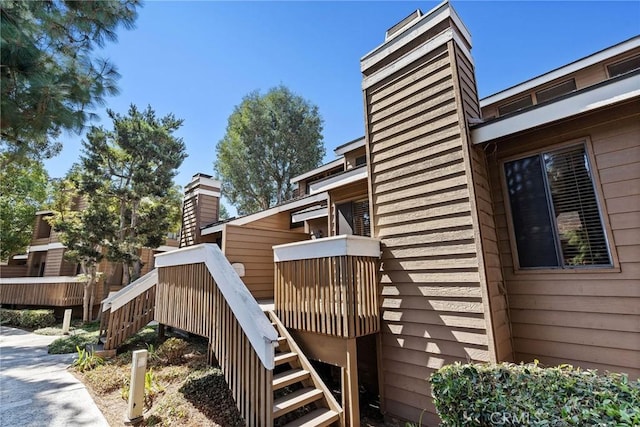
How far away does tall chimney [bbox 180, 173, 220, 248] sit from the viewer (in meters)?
11.0

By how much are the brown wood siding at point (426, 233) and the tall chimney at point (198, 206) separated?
8.41 metres

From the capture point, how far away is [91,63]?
5188 mm

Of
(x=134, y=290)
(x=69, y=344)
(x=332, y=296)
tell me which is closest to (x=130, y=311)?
(x=134, y=290)

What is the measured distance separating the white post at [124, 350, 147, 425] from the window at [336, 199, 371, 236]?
3842 millimetres

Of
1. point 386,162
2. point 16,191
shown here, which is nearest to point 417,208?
point 386,162

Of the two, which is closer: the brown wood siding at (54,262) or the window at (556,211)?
the window at (556,211)

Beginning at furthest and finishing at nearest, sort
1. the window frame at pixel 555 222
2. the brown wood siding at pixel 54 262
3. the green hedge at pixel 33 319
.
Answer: the brown wood siding at pixel 54 262 < the green hedge at pixel 33 319 < the window frame at pixel 555 222

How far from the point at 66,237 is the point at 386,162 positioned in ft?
42.1

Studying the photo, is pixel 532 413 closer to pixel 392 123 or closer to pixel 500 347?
pixel 500 347

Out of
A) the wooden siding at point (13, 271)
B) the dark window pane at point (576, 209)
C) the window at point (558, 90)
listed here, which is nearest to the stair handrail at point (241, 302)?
the dark window pane at point (576, 209)

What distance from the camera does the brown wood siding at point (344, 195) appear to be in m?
5.53

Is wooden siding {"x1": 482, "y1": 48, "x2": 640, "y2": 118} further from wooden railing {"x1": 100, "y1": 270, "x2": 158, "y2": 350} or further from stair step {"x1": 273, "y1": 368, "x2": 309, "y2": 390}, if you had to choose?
wooden railing {"x1": 100, "y1": 270, "x2": 158, "y2": 350}

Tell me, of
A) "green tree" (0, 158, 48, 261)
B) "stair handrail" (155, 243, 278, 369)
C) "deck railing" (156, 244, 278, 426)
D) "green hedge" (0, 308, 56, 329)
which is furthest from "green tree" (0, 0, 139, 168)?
"green tree" (0, 158, 48, 261)

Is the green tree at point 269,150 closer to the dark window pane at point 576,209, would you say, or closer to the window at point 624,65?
the window at point 624,65
